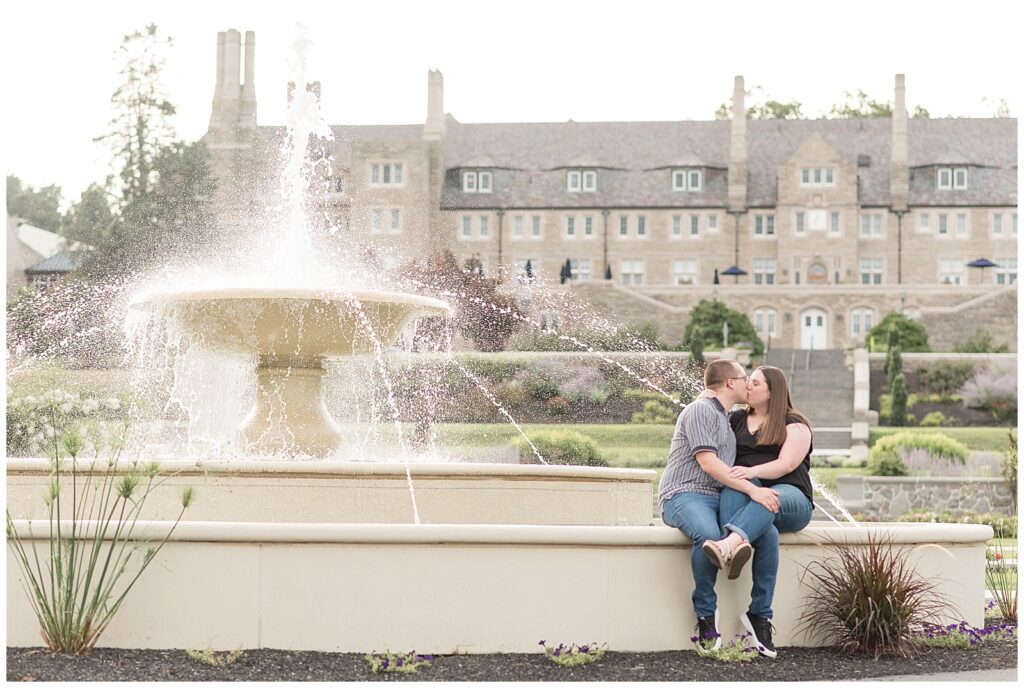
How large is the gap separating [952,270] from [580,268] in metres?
17.6

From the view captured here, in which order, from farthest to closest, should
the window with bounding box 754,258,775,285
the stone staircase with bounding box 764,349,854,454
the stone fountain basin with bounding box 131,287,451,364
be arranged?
the window with bounding box 754,258,775,285 < the stone staircase with bounding box 764,349,854,454 < the stone fountain basin with bounding box 131,287,451,364

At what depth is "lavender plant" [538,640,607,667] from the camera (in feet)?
22.4

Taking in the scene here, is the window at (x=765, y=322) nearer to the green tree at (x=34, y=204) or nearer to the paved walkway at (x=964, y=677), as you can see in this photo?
the green tree at (x=34, y=204)

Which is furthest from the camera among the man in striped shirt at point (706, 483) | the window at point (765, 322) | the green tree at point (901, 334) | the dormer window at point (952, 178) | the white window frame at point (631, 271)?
the dormer window at point (952, 178)

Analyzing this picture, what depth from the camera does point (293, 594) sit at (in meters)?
6.92

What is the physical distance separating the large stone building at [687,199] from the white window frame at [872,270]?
0.14 metres

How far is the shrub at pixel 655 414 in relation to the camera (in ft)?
125

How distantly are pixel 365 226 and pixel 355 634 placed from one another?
59.4 meters

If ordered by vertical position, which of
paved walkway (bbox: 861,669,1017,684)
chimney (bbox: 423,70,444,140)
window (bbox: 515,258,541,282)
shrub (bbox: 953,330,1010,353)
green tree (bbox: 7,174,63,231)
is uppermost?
chimney (bbox: 423,70,444,140)

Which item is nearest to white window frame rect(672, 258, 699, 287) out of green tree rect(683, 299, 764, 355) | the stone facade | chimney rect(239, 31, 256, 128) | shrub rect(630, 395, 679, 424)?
green tree rect(683, 299, 764, 355)

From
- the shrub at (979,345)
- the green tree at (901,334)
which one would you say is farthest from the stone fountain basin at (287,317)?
the shrub at (979,345)

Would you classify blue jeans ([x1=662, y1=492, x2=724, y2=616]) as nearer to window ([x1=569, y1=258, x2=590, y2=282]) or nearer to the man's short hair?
the man's short hair

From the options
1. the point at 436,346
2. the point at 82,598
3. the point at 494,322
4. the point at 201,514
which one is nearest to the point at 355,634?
the point at 82,598

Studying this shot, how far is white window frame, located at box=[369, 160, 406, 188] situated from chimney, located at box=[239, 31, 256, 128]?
6.62 metres
